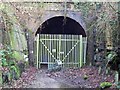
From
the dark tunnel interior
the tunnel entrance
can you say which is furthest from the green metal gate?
the dark tunnel interior

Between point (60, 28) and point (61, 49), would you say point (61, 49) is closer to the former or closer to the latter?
point (61, 49)

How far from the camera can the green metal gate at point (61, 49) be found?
16.3 m

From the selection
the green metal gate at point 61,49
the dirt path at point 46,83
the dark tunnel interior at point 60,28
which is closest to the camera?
the dirt path at point 46,83

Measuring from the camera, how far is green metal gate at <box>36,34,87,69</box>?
16344 millimetres

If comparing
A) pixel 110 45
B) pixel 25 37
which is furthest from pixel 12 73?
pixel 25 37

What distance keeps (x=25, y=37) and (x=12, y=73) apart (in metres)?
6.31

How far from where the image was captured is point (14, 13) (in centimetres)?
1009

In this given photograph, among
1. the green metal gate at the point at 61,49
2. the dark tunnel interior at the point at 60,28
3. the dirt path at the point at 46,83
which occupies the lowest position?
the dirt path at the point at 46,83

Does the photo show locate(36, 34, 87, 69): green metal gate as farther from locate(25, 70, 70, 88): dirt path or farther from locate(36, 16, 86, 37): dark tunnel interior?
locate(25, 70, 70, 88): dirt path

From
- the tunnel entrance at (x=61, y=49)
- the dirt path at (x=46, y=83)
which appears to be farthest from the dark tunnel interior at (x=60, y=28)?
the dirt path at (x=46, y=83)

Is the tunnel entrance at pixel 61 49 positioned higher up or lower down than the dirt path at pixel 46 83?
higher up

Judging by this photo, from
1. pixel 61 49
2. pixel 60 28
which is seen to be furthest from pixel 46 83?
pixel 60 28

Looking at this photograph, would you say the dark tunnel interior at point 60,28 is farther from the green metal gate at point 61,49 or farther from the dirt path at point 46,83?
the dirt path at point 46,83

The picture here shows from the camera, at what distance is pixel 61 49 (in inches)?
655
